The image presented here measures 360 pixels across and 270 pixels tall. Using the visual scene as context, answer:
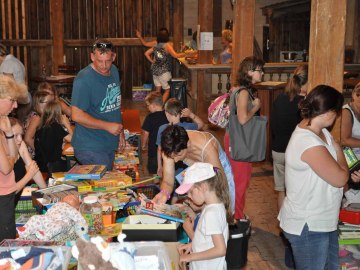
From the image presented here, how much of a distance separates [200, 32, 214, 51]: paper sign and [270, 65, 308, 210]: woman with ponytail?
5688 mm

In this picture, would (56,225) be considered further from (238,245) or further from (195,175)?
(238,245)

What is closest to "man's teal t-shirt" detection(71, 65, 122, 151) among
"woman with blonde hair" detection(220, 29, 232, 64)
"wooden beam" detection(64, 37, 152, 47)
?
"woman with blonde hair" detection(220, 29, 232, 64)

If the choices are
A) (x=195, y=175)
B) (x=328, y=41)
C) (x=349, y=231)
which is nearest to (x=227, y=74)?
(x=328, y=41)

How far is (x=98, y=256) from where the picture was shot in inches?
95.0

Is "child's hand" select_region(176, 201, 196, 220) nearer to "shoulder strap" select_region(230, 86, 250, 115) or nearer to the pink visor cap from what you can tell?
the pink visor cap

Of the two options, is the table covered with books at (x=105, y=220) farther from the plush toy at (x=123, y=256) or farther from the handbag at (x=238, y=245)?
the handbag at (x=238, y=245)

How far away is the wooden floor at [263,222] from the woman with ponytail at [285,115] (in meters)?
0.43

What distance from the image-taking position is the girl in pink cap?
328 cm

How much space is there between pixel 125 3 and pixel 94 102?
461 inches

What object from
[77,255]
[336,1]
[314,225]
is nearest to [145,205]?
[314,225]

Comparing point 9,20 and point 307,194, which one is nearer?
point 307,194

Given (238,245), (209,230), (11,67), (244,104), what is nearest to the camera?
(209,230)

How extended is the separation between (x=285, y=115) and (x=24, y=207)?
2.62 metres

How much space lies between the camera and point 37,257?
268 cm
